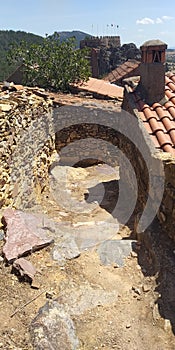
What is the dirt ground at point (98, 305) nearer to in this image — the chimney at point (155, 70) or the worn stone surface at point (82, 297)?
the worn stone surface at point (82, 297)

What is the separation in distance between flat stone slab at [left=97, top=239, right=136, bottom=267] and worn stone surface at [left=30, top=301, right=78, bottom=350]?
1304mm

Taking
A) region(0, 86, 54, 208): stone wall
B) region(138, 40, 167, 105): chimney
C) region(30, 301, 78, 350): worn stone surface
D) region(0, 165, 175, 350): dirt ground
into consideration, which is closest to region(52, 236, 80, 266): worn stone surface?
region(0, 165, 175, 350): dirt ground

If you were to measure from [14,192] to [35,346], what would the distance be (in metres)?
3.38

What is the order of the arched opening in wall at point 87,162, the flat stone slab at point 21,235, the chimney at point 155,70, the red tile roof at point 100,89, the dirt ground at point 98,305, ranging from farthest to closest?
the red tile roof at point 100,89 < the arched opening in wall at point 87,162 < the chimney at point 155,70 < the flat stone slab at point 21,235 < the dirt ground at point 98,305

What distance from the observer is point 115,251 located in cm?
528

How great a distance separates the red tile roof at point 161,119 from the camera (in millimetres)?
5343

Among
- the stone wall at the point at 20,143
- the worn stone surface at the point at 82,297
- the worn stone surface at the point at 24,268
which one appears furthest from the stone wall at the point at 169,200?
the stone wall at the point at 20,143

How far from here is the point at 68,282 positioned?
4.59 m

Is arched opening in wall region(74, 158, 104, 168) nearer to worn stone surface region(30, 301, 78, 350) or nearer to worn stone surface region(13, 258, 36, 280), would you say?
worn stone surface region(13, 258, 36, 280)

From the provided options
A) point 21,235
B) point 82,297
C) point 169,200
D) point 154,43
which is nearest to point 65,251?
point 21,235

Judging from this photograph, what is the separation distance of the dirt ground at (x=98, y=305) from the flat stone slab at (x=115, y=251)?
0.10 meters

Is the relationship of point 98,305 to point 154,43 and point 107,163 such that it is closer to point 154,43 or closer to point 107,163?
point 154,43

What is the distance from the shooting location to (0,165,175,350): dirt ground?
364 centimetres

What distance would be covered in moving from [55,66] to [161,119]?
27.7 ft
